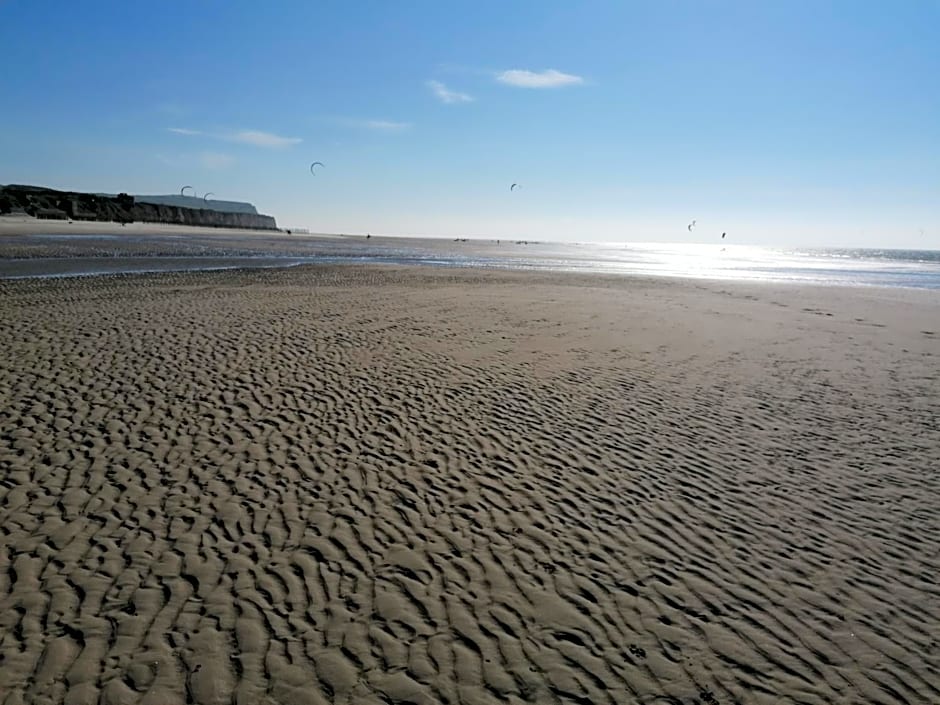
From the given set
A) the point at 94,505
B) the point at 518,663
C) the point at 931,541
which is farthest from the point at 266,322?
the point at 931,541

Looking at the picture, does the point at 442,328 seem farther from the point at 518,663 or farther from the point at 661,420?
the point at 518,663

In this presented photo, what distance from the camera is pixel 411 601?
188 inches

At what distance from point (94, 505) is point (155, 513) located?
0.77 meters

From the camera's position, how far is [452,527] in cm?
596

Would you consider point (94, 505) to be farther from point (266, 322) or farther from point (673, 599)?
point (266, 322)

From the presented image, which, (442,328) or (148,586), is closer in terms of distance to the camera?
(148,586)

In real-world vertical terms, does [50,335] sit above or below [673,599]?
above

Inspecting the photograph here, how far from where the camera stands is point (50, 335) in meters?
12.8

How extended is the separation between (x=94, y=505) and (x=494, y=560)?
184 inches

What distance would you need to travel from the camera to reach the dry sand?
13.4ft

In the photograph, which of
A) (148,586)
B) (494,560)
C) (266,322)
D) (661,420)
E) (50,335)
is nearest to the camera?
(148,586)

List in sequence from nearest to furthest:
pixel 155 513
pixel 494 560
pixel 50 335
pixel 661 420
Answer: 1. pixel 494 560
2. pixel 155 513
3. pixel 661 420
4. pixel 50 335

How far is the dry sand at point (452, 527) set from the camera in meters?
4.08

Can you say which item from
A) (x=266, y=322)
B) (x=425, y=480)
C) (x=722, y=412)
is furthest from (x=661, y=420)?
(x=266, y=322)
